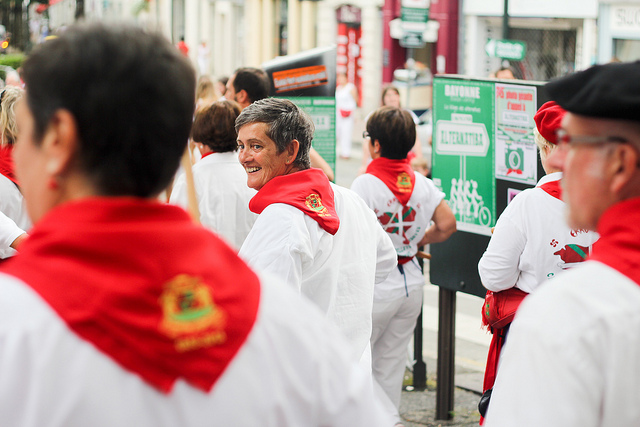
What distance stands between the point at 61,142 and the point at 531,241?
2586 millimetres

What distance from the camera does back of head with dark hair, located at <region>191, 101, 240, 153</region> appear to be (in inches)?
199

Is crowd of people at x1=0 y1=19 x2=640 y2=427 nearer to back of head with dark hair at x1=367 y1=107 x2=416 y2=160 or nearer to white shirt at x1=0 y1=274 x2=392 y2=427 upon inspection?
white shirt at x1=0 y1=274 x2=392 y2=427

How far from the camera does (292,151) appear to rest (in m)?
3.84

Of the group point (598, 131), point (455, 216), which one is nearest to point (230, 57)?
point (455, 216)

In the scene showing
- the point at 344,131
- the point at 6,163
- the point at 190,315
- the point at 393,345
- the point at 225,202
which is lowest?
the point at 344,131

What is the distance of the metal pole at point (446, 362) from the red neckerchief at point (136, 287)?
4.11 m

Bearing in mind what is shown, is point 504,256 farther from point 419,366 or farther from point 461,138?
point 419,366

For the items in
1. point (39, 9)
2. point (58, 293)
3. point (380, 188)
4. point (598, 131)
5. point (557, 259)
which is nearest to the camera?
point (58, 293)

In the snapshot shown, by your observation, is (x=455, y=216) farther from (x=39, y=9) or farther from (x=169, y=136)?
(x=39, y=9)

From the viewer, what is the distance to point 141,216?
133cm

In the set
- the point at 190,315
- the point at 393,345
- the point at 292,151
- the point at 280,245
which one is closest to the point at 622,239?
the point at 190,315

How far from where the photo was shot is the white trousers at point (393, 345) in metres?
5.25

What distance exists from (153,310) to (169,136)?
0.28m

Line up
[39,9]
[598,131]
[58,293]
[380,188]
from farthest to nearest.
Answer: [39,9], [380,188], [598,131], [58,293]
